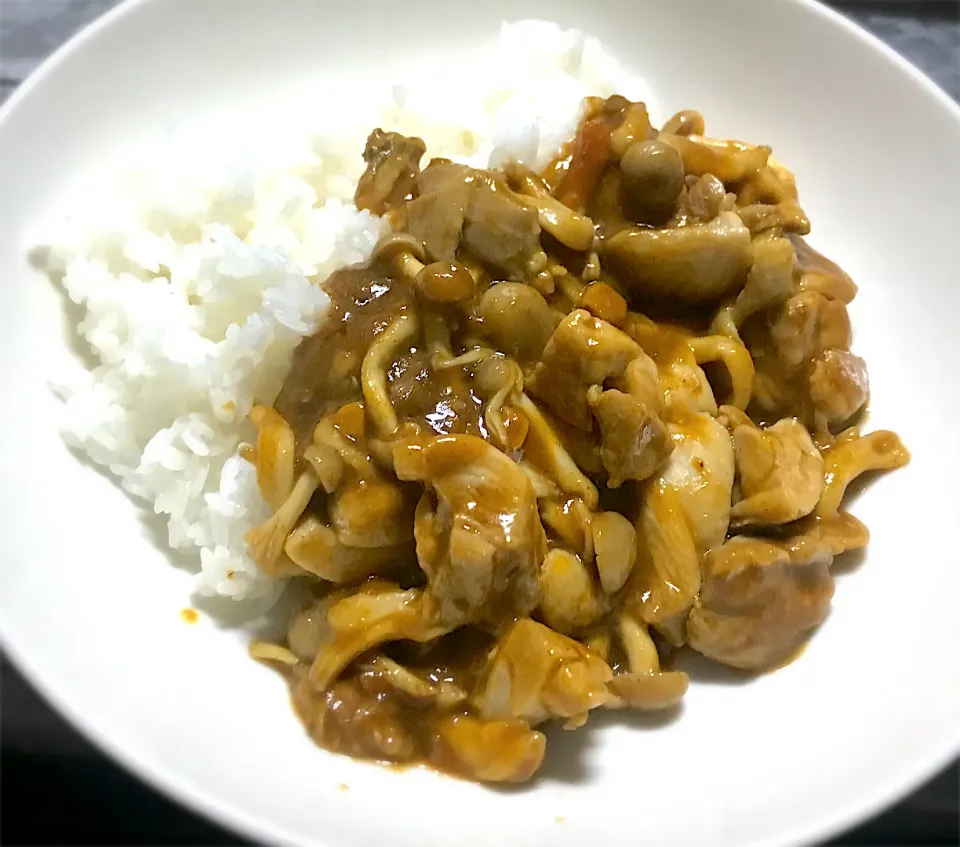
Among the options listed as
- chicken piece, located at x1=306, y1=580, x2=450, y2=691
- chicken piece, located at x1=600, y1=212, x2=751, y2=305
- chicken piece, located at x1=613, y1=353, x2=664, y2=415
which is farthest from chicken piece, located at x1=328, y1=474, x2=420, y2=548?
chicken piece, located at x1=600, y1=212, x2=751, y2=305

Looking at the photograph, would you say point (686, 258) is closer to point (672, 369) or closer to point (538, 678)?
point (672, 369)

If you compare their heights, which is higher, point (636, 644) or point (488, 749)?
point (636, 644)

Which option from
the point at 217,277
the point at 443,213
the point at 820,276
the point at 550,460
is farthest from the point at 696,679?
the point at 217,277

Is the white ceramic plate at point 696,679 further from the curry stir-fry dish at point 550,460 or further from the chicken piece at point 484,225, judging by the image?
the chicken piece at point 484,225

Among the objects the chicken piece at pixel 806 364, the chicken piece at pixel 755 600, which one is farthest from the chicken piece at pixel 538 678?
the chicken piece at pixel 806 364

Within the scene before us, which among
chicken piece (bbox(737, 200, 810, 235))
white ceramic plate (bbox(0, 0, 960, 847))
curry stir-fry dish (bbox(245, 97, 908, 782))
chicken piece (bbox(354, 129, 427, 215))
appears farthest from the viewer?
chicken piece (bbox(354, 129, 427, 215))

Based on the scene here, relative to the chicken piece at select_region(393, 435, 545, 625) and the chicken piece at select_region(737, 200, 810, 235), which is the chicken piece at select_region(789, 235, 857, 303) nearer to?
the chicken piece at select_region(737, 200, 810, 235)

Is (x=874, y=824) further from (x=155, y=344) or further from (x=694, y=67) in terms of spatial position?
(x=694, y=67)
